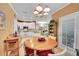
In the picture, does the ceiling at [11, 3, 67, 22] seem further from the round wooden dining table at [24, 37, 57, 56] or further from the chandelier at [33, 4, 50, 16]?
the round wooden dining table at [24, 37, 57, 56]

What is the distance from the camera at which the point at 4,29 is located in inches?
83.4

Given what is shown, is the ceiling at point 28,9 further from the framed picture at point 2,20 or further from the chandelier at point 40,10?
the framed picture at point 2,20

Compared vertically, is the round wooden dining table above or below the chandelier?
below

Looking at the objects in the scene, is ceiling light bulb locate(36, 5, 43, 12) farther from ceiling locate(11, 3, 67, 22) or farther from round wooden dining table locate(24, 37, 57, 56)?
round wooden dining table locate(24, 37, 57, 56)

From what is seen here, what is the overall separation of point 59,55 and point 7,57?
92 centimetres

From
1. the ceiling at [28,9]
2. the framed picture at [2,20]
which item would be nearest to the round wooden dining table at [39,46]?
the ceiling at [28,9]

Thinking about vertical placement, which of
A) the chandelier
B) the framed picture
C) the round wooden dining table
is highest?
the chandelier

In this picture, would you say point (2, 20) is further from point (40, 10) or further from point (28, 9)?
point (40, 10)

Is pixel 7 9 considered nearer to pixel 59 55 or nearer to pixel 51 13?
pixel 51 13

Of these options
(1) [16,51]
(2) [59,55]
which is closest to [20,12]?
(1) [16,51]

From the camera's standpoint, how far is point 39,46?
6.87 ft

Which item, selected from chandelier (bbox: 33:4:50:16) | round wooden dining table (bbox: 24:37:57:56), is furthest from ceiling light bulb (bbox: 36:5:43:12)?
round wooden dining table (bbox: 24:37:57:56)

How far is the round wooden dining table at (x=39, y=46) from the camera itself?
2082 millimetres

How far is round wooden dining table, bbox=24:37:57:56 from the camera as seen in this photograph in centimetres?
208
